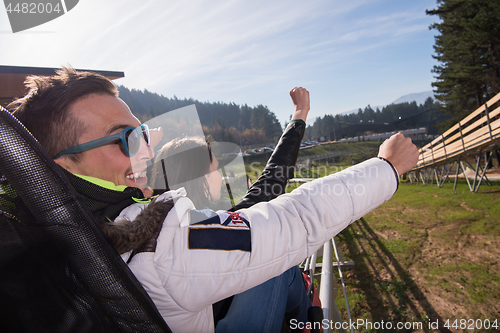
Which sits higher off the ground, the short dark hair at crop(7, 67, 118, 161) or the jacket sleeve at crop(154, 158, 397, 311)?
the short dark hair at crop(7, 67, 118, 161)

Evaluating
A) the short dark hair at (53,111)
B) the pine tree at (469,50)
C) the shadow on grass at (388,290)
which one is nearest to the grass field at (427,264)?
the shadow on grass at (388,290)

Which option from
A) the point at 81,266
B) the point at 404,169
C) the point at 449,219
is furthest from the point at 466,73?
the point at 81,266

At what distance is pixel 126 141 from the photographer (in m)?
1.30

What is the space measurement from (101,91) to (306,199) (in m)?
1.19

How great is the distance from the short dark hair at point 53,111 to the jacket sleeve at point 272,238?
728mm

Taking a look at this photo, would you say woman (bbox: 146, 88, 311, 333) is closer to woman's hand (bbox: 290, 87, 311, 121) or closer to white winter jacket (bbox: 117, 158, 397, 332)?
woman's hand (bbox: 290, 87, 311, 121)

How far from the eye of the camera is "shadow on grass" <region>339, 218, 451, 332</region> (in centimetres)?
384

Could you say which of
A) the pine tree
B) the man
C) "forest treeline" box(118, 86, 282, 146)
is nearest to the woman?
the man

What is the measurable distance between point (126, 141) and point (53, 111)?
333mm

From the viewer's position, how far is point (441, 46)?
2338 centimetres

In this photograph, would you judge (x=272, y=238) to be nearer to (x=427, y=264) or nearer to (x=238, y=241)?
(x=238, y=241)

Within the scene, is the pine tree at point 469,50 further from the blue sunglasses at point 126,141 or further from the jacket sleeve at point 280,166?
the blue sunglasses at point 126,141

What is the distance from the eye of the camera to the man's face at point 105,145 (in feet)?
3.91

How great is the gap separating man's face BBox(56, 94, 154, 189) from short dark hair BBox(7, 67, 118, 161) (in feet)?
0.10
